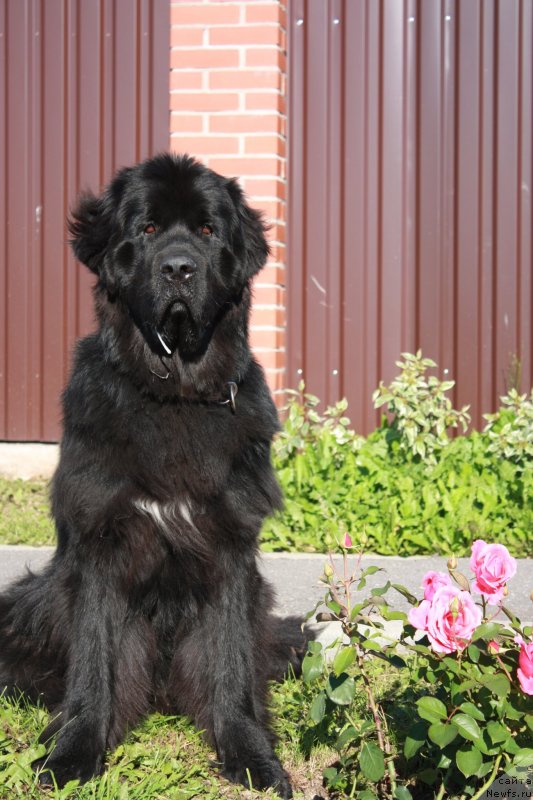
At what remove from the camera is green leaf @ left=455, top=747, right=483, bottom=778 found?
64.2 inches

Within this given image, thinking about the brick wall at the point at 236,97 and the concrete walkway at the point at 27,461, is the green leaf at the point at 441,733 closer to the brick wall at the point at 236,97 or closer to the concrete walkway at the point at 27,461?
the brick wall at the point at 236,97

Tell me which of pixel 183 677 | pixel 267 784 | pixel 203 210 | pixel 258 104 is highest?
pixel 258 104

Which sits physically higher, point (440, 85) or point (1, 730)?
point (440, 85)

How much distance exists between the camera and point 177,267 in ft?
7.80

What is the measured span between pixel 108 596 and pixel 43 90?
4841 millimetres

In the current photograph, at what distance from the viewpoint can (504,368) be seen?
19.3ft

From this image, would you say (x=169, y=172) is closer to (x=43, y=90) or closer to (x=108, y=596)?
(x=108, y=596)

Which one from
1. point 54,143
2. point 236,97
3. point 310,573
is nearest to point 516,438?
point 310,573

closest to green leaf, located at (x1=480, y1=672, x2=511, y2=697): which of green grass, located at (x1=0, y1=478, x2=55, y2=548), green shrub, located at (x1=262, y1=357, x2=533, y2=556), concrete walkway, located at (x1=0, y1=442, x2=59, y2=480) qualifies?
green shrub, located at (x1=262, y1=357, x2=533, y2=556)

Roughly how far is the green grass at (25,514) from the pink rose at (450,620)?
105 inches

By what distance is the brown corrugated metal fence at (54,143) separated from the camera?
598 cm

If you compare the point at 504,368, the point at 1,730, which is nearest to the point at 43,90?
the point at 504,368

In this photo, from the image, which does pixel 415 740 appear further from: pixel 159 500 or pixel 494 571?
pixel 159 500

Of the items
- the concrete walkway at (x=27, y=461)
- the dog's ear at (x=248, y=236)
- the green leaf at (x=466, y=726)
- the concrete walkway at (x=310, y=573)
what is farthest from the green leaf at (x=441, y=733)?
the concrete walkway at (x=27, y=461)
